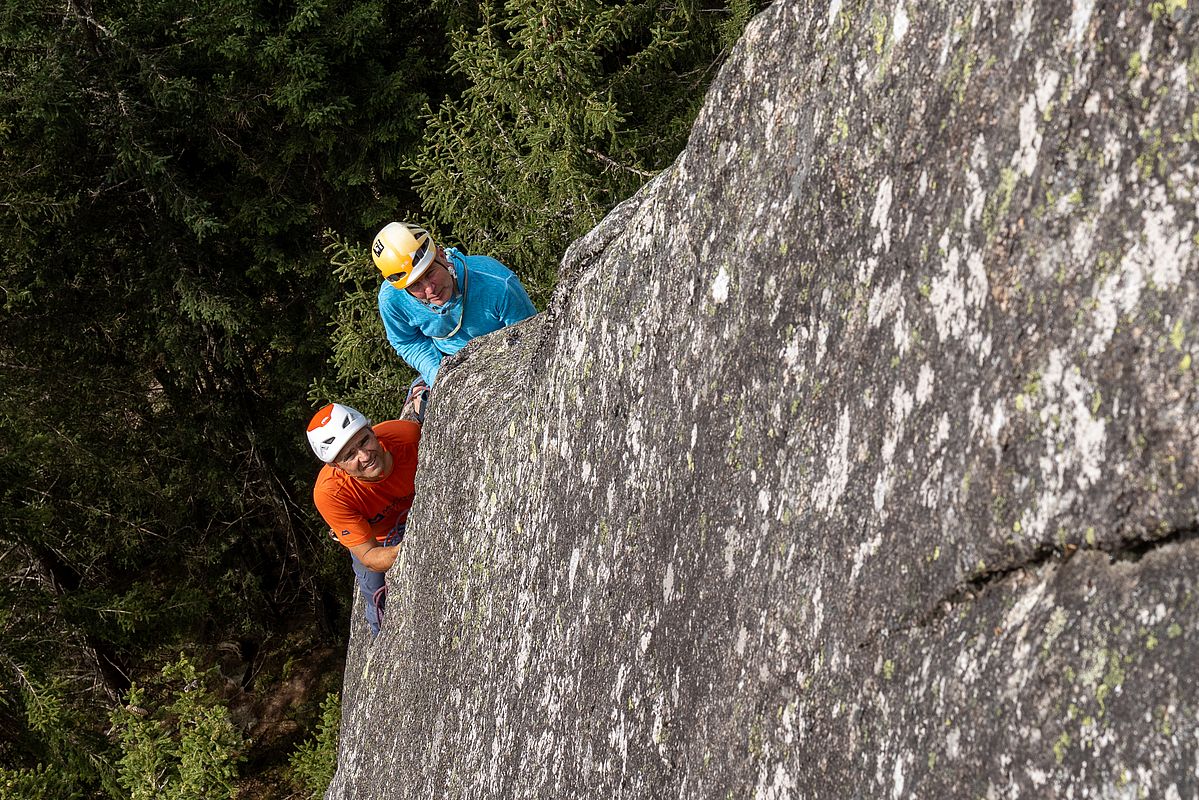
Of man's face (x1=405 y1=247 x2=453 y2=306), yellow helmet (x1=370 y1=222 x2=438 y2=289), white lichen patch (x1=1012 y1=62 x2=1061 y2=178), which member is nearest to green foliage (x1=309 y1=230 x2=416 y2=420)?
man's face (x1=405 y1=247 x2=453 y2=306)

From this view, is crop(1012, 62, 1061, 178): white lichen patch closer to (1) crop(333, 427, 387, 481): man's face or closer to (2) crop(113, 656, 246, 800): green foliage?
(1) crop(333, 427, 387, 481): man's face

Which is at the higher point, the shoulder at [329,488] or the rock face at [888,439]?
the rock face at [888,439]

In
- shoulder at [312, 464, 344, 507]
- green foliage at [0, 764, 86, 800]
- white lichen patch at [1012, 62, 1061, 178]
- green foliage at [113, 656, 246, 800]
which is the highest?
white lichen patch at [1012, 62, 1061, 178]

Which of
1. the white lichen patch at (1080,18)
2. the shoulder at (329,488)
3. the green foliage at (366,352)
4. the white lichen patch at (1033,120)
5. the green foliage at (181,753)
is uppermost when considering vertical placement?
the white lichen patch at (1080,18)

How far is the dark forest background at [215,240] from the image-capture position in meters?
10.5

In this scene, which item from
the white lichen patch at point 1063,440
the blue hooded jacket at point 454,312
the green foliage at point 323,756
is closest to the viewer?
the white lichen patch at point 1063,440

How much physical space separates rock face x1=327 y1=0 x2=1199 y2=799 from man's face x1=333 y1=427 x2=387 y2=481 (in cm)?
217

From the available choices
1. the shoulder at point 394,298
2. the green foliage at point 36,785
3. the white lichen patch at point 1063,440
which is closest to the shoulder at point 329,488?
the shoulder at point 394,298

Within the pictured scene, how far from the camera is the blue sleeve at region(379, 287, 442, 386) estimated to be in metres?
7.43

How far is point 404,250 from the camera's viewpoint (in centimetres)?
695

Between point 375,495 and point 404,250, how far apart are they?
1.69 metres

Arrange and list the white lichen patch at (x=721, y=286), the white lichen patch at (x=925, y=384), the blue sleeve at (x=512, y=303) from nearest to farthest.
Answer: the white lichen patch at (x=925, y=384)
the white lichen patch at (x=721, y=286)
the blue sleeve at (x=512, y=303)

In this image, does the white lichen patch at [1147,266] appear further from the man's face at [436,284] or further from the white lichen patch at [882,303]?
the man's face at [436,284]

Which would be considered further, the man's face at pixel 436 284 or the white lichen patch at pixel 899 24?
the man's face at pixel 436 284
